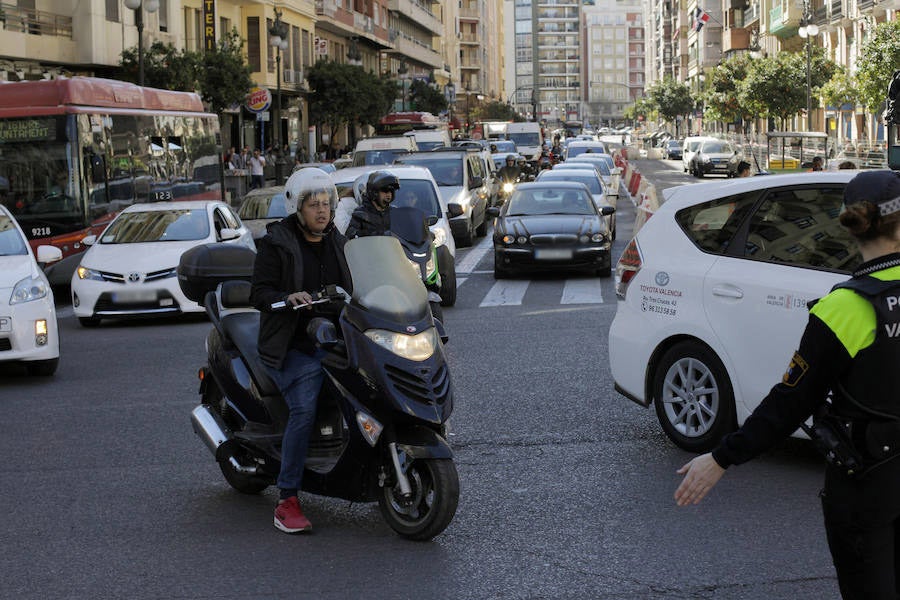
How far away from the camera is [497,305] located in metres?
16.3

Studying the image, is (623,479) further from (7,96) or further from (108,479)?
(7,96)

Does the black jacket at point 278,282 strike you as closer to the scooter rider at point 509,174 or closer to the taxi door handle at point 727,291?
the taxi door handle at point 727,291

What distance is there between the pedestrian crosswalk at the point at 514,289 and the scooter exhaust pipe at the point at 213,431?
31.2 feet

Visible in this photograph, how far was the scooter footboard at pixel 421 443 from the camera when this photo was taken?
18.6 ft

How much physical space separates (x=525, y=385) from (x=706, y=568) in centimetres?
467

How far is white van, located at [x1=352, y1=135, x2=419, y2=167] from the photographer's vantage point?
32.2 meters

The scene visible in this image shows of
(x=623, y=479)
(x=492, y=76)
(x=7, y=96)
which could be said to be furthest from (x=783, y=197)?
(x=492, y=76)

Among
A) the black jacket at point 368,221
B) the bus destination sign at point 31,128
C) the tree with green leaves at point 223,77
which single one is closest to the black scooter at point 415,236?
the black jacket at point 368,221

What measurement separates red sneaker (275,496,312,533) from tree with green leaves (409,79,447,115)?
278ft

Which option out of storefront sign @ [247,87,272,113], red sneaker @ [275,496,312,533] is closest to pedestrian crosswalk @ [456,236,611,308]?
red sneaker @ [275,496,312,533]

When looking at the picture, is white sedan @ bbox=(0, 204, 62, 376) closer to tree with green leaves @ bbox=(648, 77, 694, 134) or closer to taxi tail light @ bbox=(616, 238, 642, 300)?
taxi tail light @ bbox=(616, 238, 642, 300)

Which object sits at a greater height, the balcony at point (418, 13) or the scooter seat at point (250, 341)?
the balcony at point (418, 13)

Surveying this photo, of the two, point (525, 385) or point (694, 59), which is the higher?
point (694, 59)

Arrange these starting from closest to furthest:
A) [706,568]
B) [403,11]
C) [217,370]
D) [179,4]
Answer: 1. [706,568]
2. [217,370]
3. [179,4]
4. [403,11]
